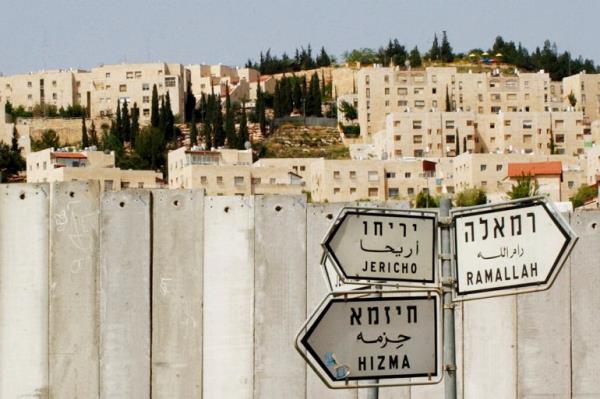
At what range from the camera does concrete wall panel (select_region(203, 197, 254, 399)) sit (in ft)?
41.5

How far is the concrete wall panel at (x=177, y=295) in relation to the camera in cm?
1266

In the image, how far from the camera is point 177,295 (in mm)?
12703

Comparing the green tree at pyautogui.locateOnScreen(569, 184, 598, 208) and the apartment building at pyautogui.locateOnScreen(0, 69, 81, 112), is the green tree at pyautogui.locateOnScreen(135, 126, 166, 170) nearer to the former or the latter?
the apartment building at pyautogui.locateOnScreen(0, 69, 81, 112)

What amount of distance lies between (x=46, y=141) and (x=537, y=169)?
199 ft

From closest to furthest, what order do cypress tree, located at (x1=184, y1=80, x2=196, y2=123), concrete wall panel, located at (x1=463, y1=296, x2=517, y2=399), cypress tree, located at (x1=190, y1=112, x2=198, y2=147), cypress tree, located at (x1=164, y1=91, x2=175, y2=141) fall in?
concrete wall panel, located at (x1=463, y1=296, x2=517, y2=399)
cypress tree, located at (x1=190, y1=112, x2=198, y2=147)
cypress tree, located at (x1=164, y1=91, x2=175, y2=141)
cypress tree, located at (x1=184, y1=80, x2=196, y2=123)

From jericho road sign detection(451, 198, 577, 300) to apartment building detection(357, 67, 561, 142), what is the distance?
123m

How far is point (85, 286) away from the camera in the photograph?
1273 cm

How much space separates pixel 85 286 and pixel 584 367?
4.50 meters

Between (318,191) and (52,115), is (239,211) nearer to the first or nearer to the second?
(318,191)

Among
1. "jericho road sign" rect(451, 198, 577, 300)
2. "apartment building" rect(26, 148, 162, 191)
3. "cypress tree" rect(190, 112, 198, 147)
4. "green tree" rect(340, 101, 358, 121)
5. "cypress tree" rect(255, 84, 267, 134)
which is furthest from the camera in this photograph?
"green tree" rect(340, 101, 358, 121)

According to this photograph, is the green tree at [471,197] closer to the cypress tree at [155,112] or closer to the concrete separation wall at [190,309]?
the cypress tree at [155,112]

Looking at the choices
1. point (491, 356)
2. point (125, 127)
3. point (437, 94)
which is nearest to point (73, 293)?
point (491, 356)

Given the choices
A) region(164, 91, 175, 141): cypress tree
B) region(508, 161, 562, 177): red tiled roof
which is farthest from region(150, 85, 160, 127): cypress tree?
region(508, 161, 562, 177): red tiled roof

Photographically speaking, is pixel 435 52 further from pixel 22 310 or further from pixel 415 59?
pixel 22 310
